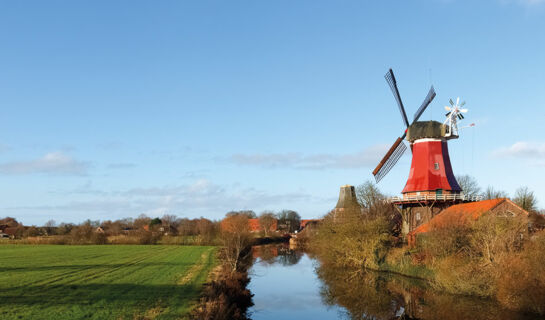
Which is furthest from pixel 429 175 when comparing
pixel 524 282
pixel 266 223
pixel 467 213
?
pixel 266 223

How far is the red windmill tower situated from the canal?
10728mm

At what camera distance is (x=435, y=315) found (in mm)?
20078

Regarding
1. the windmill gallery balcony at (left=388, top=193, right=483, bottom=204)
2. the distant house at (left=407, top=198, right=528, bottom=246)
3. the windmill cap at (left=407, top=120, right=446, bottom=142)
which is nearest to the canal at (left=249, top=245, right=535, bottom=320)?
the distant house at (left=407, top=198, right=528, bottom=246)

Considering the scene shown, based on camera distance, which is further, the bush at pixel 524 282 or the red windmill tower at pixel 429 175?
the red windmill tower at pixel 429 175

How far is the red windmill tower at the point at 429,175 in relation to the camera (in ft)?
132

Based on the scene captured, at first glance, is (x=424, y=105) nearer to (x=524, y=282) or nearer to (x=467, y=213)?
(x=467, y=213)

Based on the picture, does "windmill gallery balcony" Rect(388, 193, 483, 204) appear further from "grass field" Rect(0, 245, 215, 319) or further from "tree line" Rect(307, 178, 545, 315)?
"grass field" Rect(0, 245, 215, 319)

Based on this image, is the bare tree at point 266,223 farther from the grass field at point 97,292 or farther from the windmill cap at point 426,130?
the grass field at point 97,292

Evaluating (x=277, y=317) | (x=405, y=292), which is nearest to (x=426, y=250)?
(x=405, y=292)

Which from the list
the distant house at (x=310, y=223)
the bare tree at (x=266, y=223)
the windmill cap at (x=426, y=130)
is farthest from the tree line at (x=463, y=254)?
the bare tree at (x=266, y=223)

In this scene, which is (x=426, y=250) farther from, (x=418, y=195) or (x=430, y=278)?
(x=418, y=195)

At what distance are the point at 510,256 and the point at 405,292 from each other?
6.98 meters

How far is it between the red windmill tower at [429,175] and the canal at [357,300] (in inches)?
422

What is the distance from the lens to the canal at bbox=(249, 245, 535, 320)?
20641mm
